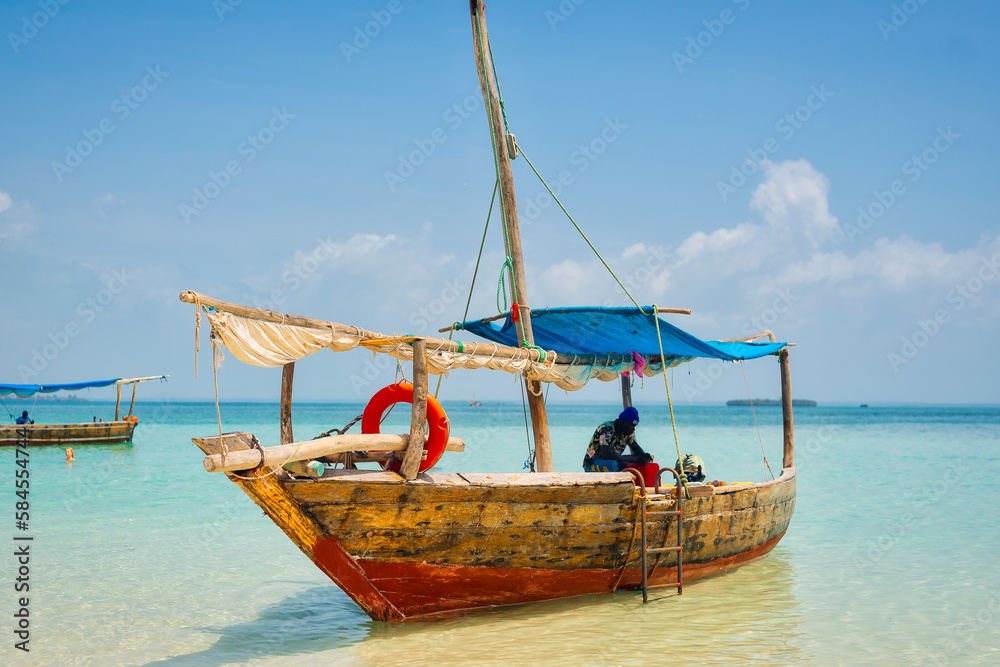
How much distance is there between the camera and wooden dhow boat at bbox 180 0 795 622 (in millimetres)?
5066

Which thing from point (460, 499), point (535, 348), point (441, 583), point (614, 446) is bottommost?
point (441, 583)

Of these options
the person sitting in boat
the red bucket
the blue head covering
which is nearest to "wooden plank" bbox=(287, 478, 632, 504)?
the red bucket

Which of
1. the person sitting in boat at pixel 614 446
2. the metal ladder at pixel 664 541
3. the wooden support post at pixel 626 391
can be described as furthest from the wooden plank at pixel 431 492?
the wooden support post at pixel 626 391

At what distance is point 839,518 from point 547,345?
7.47 m

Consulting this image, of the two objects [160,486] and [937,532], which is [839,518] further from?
[160,486]

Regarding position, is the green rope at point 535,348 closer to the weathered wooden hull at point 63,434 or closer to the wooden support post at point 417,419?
the wooden support post at point 417,419

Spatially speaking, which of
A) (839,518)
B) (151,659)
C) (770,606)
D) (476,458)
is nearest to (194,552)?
(151,659)

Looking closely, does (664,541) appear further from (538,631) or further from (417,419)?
(417,419)

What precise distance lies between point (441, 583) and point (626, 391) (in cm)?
456

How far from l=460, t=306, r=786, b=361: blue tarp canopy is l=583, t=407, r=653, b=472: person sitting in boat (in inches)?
32.4

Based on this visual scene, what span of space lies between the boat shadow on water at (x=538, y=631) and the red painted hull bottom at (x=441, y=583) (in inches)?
6.2

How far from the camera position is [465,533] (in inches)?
224

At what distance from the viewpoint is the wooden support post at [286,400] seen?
618 centimetres

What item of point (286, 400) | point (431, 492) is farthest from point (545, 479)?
point (286, 400)
